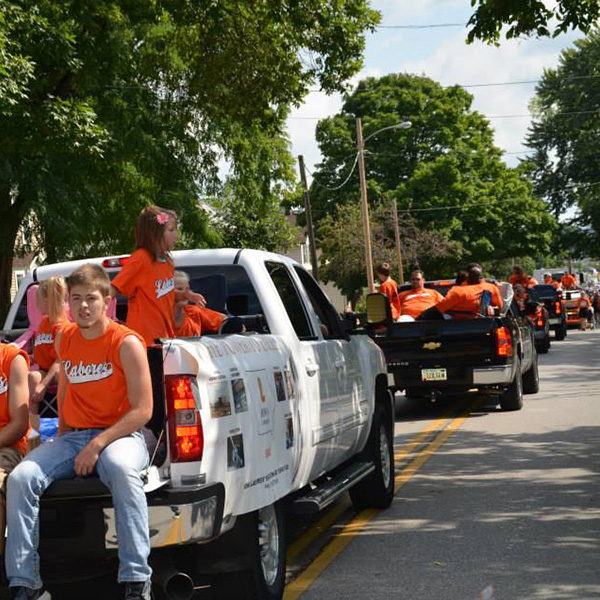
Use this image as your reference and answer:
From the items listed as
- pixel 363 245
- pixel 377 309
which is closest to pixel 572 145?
pixel 363 245

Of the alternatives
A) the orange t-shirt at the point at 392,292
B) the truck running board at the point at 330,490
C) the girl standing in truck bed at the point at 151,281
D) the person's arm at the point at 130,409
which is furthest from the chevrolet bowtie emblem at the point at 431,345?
the person's arm at the point at 130,409

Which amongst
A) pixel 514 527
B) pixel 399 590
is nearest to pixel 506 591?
pixel 399 590

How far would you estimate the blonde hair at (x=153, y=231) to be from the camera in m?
6.61

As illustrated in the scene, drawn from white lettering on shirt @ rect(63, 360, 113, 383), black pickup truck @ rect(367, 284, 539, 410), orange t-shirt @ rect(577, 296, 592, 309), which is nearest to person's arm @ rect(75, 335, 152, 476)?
white lettering on shirt @ rect(63, 360, 113, 383)

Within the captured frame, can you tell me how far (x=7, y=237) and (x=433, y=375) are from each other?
1359 centimetres

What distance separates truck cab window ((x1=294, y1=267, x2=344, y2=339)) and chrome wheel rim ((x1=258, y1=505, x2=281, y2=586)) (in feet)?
7.13

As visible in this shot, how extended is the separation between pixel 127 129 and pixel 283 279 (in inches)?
786

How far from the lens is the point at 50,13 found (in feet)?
65.6

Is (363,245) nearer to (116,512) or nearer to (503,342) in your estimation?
(503,342)

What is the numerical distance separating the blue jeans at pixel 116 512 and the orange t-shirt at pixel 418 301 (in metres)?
11.9

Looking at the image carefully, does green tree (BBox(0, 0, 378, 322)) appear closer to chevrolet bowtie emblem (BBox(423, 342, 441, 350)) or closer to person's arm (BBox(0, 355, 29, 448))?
chevrolet bowtie emblem (BBox(423, 342, 441, 350))

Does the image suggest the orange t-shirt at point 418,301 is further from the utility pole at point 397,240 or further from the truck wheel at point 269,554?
the utility pole at point 397,240

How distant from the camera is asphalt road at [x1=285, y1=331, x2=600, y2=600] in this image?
6.52m

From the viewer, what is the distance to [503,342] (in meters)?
14.7
